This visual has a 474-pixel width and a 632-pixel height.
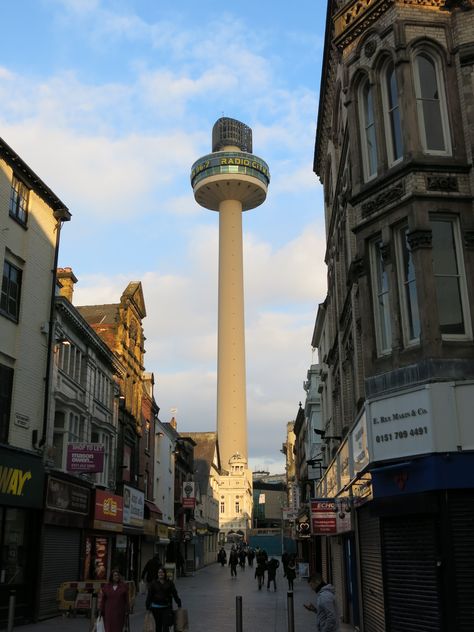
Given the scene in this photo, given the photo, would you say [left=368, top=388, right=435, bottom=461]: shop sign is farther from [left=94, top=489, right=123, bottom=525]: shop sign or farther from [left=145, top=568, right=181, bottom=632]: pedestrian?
[left=94, top=489, right=123, bottom=525]: shop sign

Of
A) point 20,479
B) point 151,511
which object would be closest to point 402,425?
point 20,479

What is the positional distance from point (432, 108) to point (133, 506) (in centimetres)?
3019

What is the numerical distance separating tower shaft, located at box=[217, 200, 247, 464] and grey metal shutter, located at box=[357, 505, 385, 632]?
10740cm

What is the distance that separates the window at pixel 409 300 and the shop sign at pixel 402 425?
1.32m

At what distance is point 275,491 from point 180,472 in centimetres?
14002

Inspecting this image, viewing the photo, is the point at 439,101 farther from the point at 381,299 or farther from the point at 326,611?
the point at 326,611

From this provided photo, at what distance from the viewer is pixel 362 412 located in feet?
52.3

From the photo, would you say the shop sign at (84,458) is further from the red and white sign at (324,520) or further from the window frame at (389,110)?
the window frame at (389,110)

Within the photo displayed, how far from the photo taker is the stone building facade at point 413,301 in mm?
12500

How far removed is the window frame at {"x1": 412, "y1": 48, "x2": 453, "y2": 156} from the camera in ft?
48.5

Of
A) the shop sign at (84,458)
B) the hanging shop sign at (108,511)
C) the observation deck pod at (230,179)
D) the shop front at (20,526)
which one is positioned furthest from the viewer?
the observation deck pod at (230,179)

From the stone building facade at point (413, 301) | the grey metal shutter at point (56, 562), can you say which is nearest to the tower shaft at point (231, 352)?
the grey metal shutter at point (56, 562)

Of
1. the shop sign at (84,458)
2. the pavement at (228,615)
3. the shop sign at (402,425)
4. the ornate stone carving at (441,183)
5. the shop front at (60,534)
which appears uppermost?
the ornate stone carving at (441,183)

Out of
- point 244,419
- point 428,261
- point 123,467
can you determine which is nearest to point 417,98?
point 428,261
